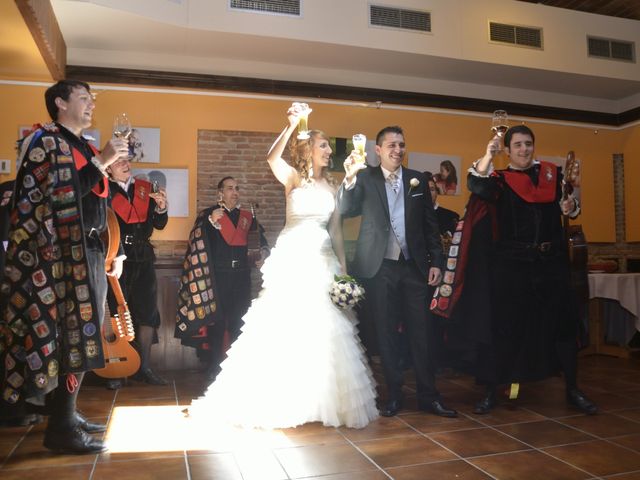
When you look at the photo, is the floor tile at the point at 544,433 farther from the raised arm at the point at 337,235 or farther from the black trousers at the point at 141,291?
the black trousers at the point at 141,291

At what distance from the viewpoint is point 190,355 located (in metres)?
5.27

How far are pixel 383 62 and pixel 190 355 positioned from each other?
3867 millimetres

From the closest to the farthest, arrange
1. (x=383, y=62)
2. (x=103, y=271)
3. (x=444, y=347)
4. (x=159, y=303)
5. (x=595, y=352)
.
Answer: (x=103, y=271), (x=444, y=347), (x=159, y=303), (x=595, y=352), (x=383, y=62)

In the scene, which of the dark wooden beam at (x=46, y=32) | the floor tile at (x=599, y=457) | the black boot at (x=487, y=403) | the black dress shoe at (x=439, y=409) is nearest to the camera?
the floor tile at (x=599, y=457)

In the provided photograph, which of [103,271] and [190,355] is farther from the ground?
[103,271]

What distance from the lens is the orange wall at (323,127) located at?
5.73 meters

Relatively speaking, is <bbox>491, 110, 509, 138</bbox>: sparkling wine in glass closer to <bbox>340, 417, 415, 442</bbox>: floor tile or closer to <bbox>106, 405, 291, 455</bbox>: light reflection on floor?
<bbox>340, 417, 415, 442</bbox>: floor tile

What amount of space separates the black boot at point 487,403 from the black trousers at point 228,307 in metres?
2.30

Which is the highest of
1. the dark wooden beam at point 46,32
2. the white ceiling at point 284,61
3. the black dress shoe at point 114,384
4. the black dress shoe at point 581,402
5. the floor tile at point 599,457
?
the white ceiling at point 284,61

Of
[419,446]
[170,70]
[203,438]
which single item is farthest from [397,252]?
[170,70]

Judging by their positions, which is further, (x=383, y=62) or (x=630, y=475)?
(x=383, y=62)

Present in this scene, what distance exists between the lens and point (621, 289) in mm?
5453

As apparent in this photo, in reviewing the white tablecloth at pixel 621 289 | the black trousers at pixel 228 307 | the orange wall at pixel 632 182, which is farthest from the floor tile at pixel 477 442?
the orange wall at pixel 632 182

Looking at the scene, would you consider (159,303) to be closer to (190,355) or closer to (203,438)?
(190,355)
